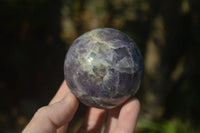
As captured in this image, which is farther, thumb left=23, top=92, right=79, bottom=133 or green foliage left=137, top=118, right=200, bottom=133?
green foliage left=137, top=118, right=200, bottom=133

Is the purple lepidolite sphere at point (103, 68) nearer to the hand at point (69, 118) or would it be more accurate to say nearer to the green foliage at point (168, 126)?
the hand at point (69, 118)

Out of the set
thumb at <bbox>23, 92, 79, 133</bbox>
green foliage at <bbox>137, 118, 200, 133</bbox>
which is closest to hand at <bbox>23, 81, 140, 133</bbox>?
thumb at <bbox>23, 92, 79, 133</bbox>

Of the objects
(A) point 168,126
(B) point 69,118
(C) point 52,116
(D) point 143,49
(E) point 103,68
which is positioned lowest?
(A) point 168,126

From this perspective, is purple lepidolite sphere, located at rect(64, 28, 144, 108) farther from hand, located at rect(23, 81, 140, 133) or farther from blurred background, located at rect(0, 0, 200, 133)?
blurred background, located at rect(0, 0, 200, 133)

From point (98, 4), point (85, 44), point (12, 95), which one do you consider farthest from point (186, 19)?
point (12, 95)

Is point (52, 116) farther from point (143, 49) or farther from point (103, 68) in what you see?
point (143, 49)

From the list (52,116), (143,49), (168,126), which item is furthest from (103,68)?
(143,49)
